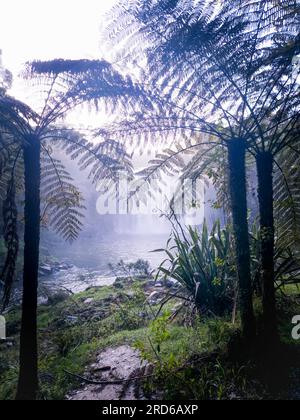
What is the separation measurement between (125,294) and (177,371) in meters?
2.95

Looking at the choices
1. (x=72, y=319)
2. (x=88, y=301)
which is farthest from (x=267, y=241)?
(x=88, y=301)

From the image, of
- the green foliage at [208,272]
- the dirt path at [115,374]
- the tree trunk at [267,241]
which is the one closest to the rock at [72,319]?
the dirt path at [115,374]

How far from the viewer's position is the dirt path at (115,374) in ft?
6.91

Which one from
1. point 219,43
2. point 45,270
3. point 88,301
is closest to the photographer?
point 219,43

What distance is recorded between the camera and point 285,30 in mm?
2055

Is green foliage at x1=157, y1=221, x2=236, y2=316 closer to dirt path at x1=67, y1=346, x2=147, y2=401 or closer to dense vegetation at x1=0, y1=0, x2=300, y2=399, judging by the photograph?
dense vegetation at x1=0, y1=0, x2=300, y2=399

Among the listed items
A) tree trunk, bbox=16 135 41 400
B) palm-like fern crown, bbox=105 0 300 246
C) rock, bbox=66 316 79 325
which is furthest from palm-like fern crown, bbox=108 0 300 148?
rock, bbox=66 316 79 325

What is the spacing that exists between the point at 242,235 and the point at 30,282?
156 cm

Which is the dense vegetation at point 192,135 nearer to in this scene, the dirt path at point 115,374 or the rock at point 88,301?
the dirt path at point 115,374

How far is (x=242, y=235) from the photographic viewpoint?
212cm

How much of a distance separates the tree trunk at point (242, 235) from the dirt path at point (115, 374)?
0.88m

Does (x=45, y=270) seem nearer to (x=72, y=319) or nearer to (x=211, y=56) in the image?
(x=72, y=319)
